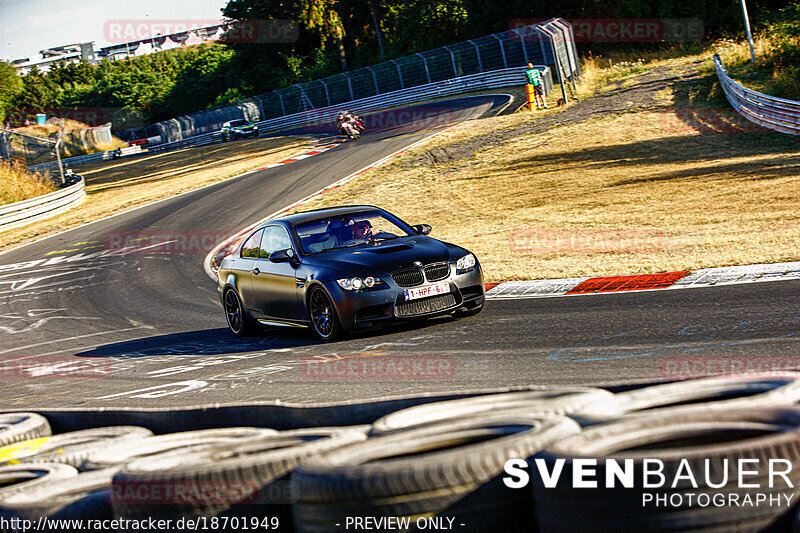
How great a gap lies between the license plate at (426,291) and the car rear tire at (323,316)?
2.84ft

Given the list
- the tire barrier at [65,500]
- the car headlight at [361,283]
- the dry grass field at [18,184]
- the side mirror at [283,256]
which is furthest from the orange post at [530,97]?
the tire barrier at [65,500]

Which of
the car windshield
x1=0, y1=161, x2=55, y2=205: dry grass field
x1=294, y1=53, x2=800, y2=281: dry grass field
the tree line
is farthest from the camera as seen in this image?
the tree line

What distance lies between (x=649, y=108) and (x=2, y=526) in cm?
2827

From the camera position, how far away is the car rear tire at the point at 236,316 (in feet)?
37.6

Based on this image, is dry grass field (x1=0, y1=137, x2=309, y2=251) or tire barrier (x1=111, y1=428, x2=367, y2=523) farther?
dry grass field (x1=0, y1=137, x2=309, y2=251)

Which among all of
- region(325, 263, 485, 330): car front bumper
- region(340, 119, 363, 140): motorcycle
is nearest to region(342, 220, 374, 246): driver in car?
region(325, 263, 485, 330): car front bumper

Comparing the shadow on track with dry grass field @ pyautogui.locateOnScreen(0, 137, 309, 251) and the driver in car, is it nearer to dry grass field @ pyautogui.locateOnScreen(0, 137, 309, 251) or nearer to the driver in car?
the driver in car

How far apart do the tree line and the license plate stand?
36.6 metres

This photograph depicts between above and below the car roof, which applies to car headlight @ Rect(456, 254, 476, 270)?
below

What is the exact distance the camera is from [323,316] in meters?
9.84

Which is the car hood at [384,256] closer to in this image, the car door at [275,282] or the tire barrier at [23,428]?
the car door at [275,282]

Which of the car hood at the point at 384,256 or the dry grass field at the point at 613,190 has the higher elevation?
the car hood at the point at 384,256

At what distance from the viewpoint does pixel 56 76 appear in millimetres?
112688

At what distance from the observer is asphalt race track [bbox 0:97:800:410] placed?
6691 mm
